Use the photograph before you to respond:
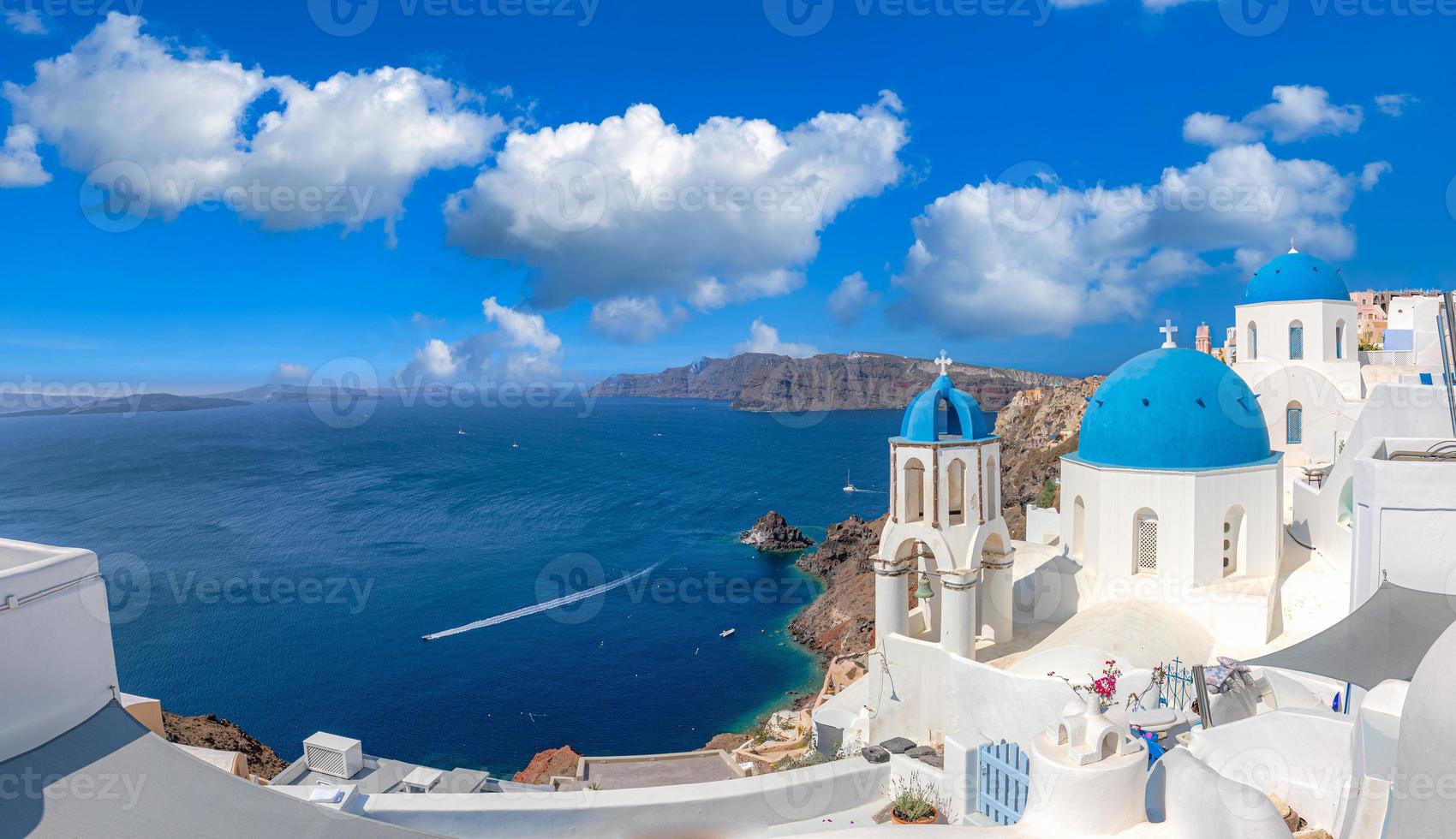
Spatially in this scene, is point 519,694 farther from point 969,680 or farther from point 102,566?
point 102,566

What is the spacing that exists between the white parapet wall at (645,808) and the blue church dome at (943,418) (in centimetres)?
551

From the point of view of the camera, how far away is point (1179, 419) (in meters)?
14.2

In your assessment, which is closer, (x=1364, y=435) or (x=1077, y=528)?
(x=1364, y=435)

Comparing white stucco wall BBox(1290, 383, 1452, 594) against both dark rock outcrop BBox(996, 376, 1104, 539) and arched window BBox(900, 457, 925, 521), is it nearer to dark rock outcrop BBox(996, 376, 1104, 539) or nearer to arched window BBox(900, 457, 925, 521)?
arched window BBox(900, 457, 925, 521)

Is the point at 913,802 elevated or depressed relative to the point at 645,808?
depressed

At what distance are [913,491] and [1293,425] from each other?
14205 millimetres

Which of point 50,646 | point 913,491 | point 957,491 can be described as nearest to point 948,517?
point 957,491

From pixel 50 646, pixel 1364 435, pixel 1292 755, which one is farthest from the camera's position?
pixel 1364 435

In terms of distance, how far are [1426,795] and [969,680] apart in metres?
7.51

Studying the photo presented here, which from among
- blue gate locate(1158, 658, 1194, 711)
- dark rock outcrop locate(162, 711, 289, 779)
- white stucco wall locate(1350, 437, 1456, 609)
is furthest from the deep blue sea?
white stucco wall locate(1350, 437, 1456, 609)

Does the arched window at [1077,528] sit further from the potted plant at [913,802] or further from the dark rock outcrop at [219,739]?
the dark rock outcrop at [219,739]

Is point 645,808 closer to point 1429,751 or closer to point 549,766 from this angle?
point 1429,751

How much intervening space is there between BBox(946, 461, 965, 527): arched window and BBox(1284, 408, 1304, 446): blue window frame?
13327 mm

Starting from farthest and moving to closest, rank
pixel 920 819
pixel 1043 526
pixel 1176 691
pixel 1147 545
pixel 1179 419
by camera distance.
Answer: pixel 1043 526, pixel 1147 545, pixel 1179 419, pixel 1176 691, pixel 920 819
